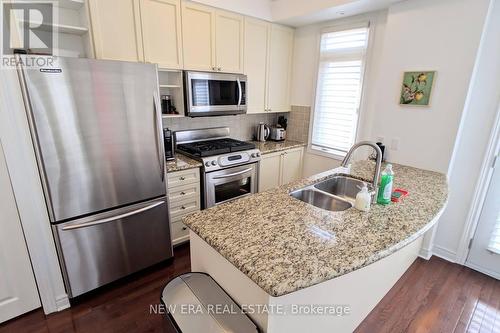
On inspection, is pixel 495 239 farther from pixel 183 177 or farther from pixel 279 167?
pixel 183 177

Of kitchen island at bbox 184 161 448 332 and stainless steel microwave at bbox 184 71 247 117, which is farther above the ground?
stainless steel microwave at bbox 184 71 247 117

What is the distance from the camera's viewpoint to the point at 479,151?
222 cm

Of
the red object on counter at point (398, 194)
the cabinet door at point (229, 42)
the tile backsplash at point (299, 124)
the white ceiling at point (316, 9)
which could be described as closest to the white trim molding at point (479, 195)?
the red object on counter at point (398, 194)

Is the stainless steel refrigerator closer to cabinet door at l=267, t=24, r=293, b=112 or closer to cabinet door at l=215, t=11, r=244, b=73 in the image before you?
cabinet door at l=215, t=11, r=244, b=73

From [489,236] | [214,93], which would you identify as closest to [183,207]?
[214,93]

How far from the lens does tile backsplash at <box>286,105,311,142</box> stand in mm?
3605

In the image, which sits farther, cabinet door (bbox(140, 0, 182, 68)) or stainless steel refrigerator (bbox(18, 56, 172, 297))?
cabinet door (bbox(140, 0, 182, 68))

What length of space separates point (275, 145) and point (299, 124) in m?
0.58

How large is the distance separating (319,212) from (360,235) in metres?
0.27

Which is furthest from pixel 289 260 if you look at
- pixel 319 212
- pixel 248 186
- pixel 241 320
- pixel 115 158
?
pixel 248 186

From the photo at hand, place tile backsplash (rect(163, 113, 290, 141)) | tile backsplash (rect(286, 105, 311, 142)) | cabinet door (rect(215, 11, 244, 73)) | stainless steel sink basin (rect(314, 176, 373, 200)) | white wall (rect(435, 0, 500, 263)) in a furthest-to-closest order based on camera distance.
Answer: tile backsplash (rect(286, 105, 311, 142)) < tile backsplash (rect(163, 113, 290, 141)) < cabinet door (rect(215, 11, 244, 73)) < white wall (rect(435, 0, 500, 263)) < stainless steel sink basin (rect(314, 176, 373, 200))

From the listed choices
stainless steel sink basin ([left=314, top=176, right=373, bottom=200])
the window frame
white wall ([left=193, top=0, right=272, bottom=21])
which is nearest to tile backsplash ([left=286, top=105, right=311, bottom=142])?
the window frame

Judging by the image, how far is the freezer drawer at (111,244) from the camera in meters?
1.80

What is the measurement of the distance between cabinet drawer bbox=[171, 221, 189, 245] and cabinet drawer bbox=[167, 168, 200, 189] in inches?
16.7
